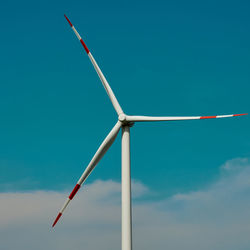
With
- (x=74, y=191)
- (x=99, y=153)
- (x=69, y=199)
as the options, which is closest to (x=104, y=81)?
(x=99, y=153)

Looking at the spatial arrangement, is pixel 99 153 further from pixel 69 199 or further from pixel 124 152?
pixel 69 199

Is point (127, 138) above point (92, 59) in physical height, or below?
below

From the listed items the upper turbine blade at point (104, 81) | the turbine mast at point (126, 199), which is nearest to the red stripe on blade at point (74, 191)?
the turbine mast at point (126, 199)

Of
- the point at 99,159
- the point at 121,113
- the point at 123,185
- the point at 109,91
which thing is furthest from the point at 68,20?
the point at 123,185

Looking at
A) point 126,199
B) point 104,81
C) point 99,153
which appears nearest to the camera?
point 126,199

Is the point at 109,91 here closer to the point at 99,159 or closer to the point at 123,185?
the point at 99,159

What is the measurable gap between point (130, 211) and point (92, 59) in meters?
13.6

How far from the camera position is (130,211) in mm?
30078

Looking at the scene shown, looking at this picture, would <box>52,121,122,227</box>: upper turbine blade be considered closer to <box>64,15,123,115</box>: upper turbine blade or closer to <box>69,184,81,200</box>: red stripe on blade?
<box>69,184,81,200</box>: red stripe on blade

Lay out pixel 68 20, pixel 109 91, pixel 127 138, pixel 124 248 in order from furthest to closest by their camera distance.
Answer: pixel 68 20
pixel 109 91
pixel 127 138
pixel 124 248

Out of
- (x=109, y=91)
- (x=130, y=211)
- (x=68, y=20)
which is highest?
(x=68, y=20)

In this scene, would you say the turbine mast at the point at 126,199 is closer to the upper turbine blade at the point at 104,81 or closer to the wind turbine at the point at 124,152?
the wind turbine at the point at 124,152

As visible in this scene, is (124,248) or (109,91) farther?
(109,91)

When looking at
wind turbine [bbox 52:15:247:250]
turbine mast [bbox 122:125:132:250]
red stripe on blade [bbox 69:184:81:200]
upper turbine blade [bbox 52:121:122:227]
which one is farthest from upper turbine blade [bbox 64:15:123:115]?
red stripe on blade [bbox 69:184:81:200]
